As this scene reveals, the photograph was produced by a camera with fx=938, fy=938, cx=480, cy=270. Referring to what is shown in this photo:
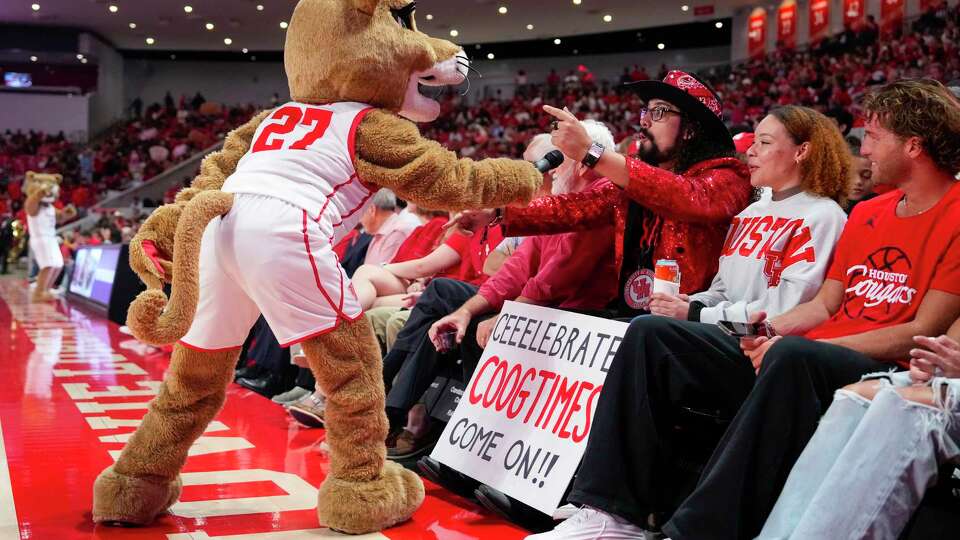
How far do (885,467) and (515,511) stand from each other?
1372 millimetres

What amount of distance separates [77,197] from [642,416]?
2373cm

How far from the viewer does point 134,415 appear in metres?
5.02

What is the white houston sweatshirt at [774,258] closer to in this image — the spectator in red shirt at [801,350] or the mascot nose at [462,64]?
the spectator in red shirt at [801,350]

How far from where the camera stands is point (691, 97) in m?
3.40

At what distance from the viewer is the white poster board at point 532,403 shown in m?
2.93

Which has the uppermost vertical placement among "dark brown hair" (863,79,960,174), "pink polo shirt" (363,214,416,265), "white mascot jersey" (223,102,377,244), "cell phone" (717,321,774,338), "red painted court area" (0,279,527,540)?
"dark brown hair" (863,79,960,174)

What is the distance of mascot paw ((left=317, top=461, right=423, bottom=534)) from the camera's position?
9.60ft

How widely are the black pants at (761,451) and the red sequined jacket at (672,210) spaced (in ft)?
3.30

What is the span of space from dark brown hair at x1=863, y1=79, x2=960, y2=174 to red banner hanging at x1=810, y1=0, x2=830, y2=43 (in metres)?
19.8

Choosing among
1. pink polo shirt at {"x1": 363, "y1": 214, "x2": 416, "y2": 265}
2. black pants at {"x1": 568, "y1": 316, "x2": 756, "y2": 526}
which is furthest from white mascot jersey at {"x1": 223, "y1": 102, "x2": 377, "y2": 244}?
pink polo shirt at {"x1": 363, "y1": 214, "x2": 416, "y2": 265}

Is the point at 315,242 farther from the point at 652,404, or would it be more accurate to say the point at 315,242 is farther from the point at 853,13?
the point at 853,13

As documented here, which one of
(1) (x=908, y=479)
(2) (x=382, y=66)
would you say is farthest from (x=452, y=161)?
(1) (x=908, y=479)

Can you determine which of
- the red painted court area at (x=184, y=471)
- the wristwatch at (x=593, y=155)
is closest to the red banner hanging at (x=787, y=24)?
the red painted court area at (x=184, y=471)

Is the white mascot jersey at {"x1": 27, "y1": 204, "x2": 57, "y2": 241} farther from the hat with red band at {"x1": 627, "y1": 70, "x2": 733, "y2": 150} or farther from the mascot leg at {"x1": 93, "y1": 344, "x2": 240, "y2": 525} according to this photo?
the hat with red band at {"x1": 627, "y1": 70, "x2": 733, "y2": 150}
